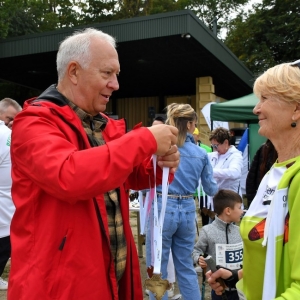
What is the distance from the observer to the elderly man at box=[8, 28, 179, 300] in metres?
1.42

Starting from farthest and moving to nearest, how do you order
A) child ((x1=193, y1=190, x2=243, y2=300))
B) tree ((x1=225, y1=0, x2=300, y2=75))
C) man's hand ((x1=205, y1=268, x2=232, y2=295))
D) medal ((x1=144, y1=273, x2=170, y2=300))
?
tree ((x1=225, y1=0, x2=300, y2=75)) → child ((x1=193, y1=190, x2=243, y2=300)) → man's hand ((x1=205, y1=268, x2=232, y2=295)) → medal ((x1=144, y1=273, x2=170, y2=300))

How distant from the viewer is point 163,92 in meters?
22.5

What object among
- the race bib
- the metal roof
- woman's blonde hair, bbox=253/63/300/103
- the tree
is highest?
the tree

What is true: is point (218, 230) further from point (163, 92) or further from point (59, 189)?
point (163, 92)

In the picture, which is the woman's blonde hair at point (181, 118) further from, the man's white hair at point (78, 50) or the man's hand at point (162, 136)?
the man's hand at point (162, 136)

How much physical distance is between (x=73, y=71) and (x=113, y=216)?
0.66 meters

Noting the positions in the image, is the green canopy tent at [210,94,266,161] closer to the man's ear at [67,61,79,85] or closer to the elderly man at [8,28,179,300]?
the elderly man at [8,28,179,300]

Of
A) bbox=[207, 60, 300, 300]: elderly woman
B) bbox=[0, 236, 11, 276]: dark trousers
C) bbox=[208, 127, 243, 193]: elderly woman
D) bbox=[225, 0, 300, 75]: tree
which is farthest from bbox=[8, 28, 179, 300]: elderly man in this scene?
bbox=[225, 0, 300, 75]: tree

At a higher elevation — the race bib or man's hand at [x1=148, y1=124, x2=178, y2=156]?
man's hand at [x1=148, y1=124, x2=178, y2=156]

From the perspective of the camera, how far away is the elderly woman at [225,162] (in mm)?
5703

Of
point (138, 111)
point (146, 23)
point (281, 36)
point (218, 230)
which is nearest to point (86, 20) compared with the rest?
point (138, 111)

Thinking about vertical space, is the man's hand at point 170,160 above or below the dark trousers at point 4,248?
above

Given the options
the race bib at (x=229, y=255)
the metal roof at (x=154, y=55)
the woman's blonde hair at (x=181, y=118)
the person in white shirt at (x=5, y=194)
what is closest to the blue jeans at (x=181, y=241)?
the woman's blonde hair at (x=181, y=118)

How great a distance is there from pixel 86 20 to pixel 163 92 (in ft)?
32.1
